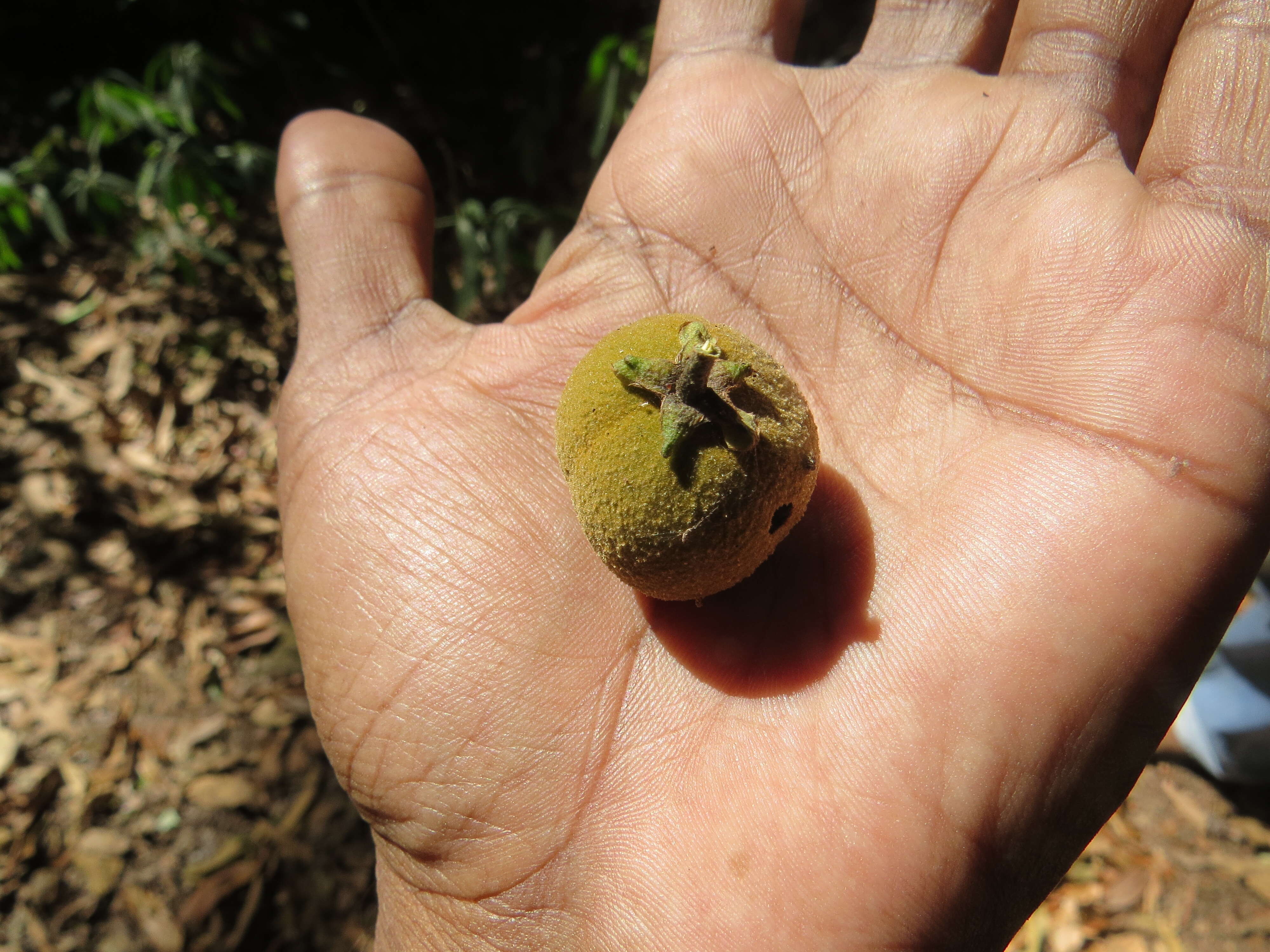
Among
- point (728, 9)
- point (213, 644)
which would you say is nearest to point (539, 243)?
point (728, 9)

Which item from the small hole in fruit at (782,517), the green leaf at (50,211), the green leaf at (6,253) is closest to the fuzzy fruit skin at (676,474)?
the small hole in fruit at (782,517)

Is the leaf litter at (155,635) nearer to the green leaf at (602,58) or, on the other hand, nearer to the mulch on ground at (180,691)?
the mulch on ground at (180,691)

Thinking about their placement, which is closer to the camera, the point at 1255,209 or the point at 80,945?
the point at 1255,209

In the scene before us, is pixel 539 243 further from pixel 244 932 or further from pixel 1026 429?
pixel 244 932

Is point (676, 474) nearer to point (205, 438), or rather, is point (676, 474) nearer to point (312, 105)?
point (205, 438)

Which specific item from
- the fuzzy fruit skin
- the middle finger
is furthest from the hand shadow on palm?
the middle finger

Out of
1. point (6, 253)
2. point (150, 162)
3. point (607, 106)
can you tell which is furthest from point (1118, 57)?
point (6, 253)

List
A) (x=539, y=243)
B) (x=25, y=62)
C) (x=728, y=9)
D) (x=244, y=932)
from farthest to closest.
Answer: (x=25, y=62), (x=539, y=243), (x=244, y=932), (x=728, y=9)
